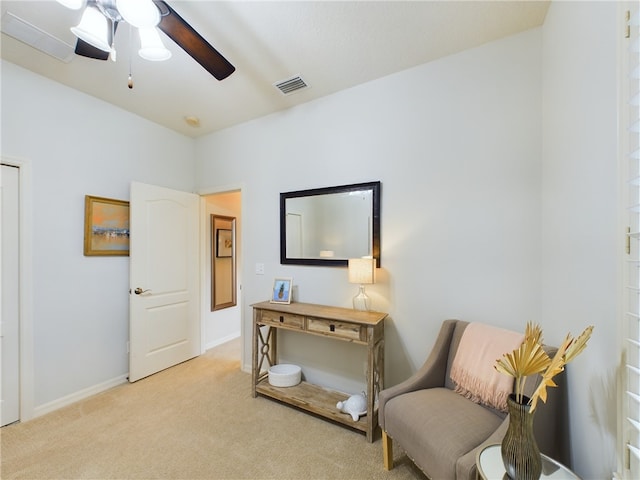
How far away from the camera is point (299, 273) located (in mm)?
2768

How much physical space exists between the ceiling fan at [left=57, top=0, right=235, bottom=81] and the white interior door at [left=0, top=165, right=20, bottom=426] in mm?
1347

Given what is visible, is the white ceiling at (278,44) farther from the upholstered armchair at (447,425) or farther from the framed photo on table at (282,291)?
the upholstered armchair at (447,425)

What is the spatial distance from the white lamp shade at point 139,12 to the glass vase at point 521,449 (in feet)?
7.15

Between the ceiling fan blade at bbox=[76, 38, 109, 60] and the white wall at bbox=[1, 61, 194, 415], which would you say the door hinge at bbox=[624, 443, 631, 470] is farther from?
the white wall at bbox=[1, 61, 194, 415]

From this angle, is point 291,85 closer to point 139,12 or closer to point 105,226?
point 139,12

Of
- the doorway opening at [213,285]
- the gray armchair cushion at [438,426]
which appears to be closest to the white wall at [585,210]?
the gray armchair cushion at [438,426]

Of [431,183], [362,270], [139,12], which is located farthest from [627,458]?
[139,12]

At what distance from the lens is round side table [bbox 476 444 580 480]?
1046mm

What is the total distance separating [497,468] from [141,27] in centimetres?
244

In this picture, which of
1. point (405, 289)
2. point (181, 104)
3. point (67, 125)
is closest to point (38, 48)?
point (67, 125)

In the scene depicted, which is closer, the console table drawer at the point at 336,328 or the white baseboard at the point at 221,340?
the console table drawer at the point at 336,328

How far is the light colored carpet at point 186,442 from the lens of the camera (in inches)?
66.0

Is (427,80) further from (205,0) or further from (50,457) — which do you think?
(50,457)

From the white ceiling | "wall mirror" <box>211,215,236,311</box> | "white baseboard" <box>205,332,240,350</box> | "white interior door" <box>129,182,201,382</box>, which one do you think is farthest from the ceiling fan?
"white baseboard" <box>205,332,240,350</box>
